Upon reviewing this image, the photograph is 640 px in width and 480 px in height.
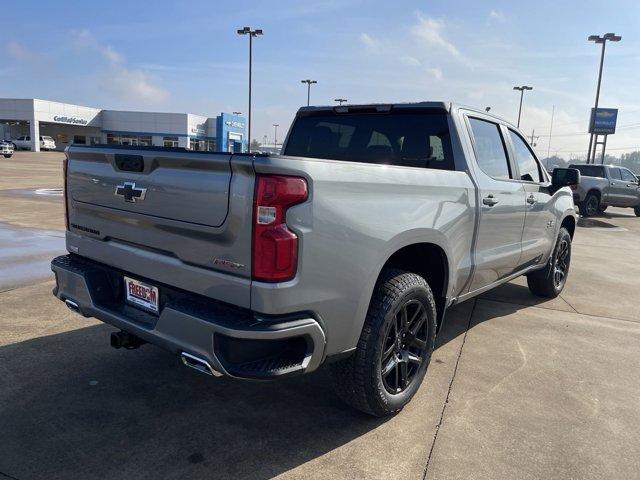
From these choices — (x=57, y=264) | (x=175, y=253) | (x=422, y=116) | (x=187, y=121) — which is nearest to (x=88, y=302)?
(x=57, y=264)

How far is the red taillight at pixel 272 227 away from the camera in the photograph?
2.23 meters

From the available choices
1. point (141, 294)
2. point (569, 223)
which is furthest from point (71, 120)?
Answer: point (141, 294)

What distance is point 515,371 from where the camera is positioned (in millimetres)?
3900

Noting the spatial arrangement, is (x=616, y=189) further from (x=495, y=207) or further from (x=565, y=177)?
(x=495, y=207)

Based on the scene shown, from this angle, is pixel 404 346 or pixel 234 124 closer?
pixel 404 346

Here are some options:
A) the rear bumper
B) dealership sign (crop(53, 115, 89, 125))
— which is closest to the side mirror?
the rear bumper

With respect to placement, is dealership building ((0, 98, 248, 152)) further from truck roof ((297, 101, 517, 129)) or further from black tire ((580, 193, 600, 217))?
truck roof ((297, 101, 517, 129))

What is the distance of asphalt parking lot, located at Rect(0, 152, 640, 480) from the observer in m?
2.63

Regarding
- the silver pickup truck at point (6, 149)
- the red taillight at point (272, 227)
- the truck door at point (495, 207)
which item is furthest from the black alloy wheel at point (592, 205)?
the silver pickup truck at point (6, 149)

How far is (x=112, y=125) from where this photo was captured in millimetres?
72188

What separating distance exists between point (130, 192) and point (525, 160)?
378 cm

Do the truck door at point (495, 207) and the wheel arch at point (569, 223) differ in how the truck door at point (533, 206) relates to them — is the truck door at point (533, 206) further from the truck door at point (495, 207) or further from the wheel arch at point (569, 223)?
the wheel arch at point (569, 223)

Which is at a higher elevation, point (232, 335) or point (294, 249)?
point (294, 249)

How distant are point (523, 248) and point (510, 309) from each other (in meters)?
1.09
